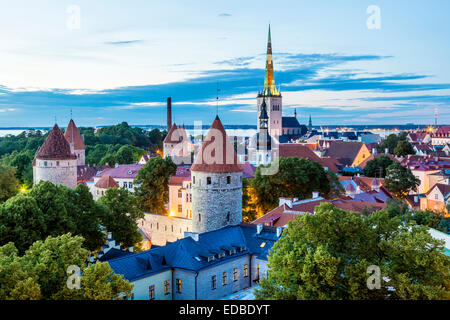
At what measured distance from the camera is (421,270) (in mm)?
15945

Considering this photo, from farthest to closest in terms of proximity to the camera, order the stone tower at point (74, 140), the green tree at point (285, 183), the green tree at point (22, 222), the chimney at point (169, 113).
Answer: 1. the chimney at point (169, 113)
2. the stone tower at point (74, 140)
3. the green tree at point (285, 183)
4. the green tree at point (22, 222)

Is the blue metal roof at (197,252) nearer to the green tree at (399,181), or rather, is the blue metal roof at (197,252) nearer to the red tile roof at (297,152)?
the green tree at (399,181)

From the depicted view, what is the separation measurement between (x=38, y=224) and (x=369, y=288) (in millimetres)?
17341

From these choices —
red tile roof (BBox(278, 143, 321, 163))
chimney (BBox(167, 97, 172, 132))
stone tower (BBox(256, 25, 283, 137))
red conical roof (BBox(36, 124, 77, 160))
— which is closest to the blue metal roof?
red conical roof (BBox(36, 124, 77, 160))

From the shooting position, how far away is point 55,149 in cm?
4356

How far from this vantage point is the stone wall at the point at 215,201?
31156 millimetres

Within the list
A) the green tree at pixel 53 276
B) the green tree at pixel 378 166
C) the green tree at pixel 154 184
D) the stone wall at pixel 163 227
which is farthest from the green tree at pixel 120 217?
the green tree at pixel 378 166

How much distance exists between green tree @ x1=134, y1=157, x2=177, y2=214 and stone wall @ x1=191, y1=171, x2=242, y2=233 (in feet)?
49.9

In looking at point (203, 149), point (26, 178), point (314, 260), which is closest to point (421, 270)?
point (314, 260)

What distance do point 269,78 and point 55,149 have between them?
235ft

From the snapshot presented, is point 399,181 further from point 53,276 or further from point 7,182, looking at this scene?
point 53,276

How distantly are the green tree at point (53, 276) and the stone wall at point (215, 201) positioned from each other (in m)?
14.6

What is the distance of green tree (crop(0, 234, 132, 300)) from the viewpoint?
14.6 metres
